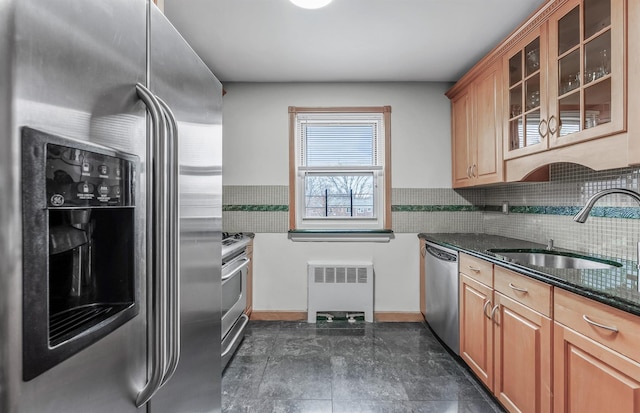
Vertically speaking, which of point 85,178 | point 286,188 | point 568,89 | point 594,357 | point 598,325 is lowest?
point 594,357

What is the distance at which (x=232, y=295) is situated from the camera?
238 centimetres

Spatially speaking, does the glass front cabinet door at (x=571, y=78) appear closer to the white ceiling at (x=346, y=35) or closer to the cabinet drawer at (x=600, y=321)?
the white ceiling at (x=346, y=35)

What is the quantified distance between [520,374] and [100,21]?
2.07 m

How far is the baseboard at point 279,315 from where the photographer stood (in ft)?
10.9

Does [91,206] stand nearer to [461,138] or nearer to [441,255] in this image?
[441,255]

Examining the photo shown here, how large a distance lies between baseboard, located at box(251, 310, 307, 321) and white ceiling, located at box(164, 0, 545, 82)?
7.70 feet

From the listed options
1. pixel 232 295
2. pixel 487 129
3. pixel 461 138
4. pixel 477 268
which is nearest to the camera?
pixel 477 268

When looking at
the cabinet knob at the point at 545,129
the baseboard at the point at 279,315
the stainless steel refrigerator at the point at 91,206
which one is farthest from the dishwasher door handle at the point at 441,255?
the stainless steel refrigerator at the point at 91,206

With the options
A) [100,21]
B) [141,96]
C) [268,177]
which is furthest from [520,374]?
[268,177]

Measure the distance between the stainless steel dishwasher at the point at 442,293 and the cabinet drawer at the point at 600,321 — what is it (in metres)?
1.06

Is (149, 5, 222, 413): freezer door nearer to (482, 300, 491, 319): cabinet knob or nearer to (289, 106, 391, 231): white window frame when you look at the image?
(482, 300, 491, 319): cabinet knob

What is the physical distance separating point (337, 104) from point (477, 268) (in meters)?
2.09

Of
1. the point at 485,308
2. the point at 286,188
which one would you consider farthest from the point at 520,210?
the point at 286,188

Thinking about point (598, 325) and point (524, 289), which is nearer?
point (598, 325)
